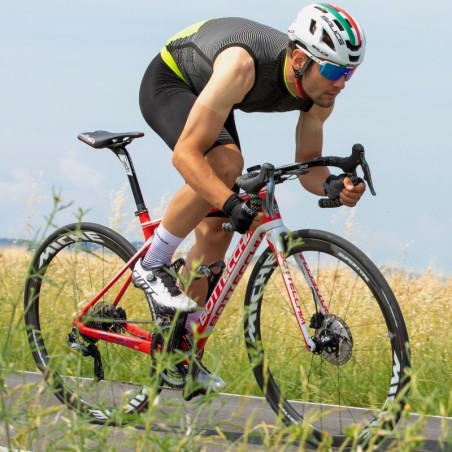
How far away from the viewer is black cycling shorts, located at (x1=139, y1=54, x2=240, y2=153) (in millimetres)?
6051

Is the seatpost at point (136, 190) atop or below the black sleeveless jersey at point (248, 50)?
below

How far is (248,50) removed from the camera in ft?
18.4

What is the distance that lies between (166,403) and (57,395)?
3.01 meters

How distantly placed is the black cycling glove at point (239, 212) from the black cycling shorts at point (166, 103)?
569mm

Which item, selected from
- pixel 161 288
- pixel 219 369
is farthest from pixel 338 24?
pixel 219 369

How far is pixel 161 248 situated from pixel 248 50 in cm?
119

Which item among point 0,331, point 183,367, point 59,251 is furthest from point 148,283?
point 0,331

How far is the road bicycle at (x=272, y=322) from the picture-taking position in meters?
5.31

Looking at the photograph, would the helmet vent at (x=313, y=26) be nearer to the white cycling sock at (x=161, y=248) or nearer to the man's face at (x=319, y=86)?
the man's face at (x=319, y=86)

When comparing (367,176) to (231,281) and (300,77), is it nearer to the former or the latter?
A: (300,77)

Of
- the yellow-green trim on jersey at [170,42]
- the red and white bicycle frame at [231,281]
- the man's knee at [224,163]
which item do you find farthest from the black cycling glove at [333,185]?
the yellow-green trim on jersey at [170,42]

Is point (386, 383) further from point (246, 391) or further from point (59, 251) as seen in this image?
point (59, 251)

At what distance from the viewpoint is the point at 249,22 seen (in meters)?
6.09

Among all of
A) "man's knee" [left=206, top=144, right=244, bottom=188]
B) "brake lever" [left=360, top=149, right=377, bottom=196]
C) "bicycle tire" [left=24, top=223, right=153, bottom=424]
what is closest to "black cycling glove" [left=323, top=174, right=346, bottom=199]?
"brake lever" [left=360, top=149, right=377, bottom=196]
